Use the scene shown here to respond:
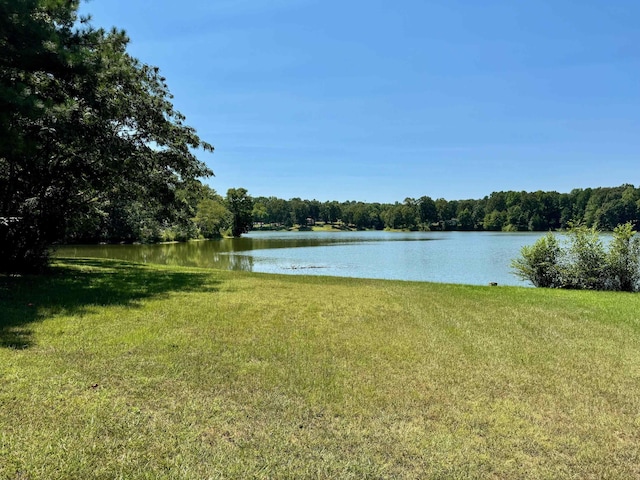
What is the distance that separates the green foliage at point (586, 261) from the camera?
42.1ft

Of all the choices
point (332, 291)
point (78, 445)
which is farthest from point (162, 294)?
point (78, 445)

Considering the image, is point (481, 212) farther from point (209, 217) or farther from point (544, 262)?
point (544, 262)

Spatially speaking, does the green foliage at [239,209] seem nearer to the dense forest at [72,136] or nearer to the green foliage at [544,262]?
the dense forest at [72,136]

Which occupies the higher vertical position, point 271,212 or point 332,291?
point 271,212

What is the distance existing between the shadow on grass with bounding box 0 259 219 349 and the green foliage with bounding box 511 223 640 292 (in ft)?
37.5

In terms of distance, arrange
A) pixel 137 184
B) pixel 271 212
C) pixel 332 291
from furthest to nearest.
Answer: pixel 271 212 → pixel 137 184 → pixel 332 291

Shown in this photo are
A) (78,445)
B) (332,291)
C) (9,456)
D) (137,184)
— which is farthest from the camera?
(137,184)

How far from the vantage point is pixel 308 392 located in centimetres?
407

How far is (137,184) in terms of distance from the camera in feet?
45.2

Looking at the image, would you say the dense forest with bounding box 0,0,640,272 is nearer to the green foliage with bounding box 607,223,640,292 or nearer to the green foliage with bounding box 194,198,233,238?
the green foliage with bounding box 607,223,640,292

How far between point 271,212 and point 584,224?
127 meters

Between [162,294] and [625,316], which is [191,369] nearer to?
[162,294]

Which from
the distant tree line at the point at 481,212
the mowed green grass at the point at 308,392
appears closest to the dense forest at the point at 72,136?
the mowed green grass at the point at 308,392

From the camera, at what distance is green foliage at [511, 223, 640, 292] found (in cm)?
1284
